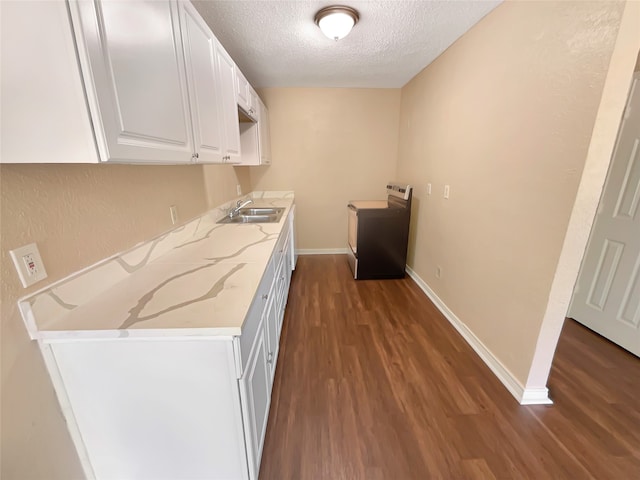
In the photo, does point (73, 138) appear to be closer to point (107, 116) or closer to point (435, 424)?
point (107, 116)

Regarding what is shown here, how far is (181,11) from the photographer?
1.13 m

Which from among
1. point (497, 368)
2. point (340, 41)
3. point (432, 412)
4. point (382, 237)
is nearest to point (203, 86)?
point (340, 41)

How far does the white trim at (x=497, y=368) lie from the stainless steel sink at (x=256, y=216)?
1786 millimetres

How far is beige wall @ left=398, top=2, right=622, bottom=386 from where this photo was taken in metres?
1.23

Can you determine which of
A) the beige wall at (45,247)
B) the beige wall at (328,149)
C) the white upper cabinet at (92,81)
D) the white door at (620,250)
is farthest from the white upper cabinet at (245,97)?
the white door at (620,250)

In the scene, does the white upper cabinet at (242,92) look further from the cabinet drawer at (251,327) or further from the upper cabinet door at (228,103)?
the cabinet drawer at (251,327)

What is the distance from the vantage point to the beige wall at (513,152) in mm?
1229

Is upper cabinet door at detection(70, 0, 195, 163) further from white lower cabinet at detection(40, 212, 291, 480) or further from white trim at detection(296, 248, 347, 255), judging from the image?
white trim at detection(296, 248, 347, 255)

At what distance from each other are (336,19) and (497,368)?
2.55m

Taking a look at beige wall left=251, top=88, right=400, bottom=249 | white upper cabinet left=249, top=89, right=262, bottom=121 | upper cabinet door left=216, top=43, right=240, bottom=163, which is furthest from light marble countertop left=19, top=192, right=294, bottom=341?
beige wall left=251, top=88, right=400, bottom=249

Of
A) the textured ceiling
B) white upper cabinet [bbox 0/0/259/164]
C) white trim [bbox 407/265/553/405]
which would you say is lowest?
white trim [bbox 407/265/553/405]

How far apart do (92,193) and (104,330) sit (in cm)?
58

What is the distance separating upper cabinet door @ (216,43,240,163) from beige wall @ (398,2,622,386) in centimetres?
176

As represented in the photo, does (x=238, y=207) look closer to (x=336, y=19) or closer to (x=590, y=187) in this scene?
(x=336, y=19)
